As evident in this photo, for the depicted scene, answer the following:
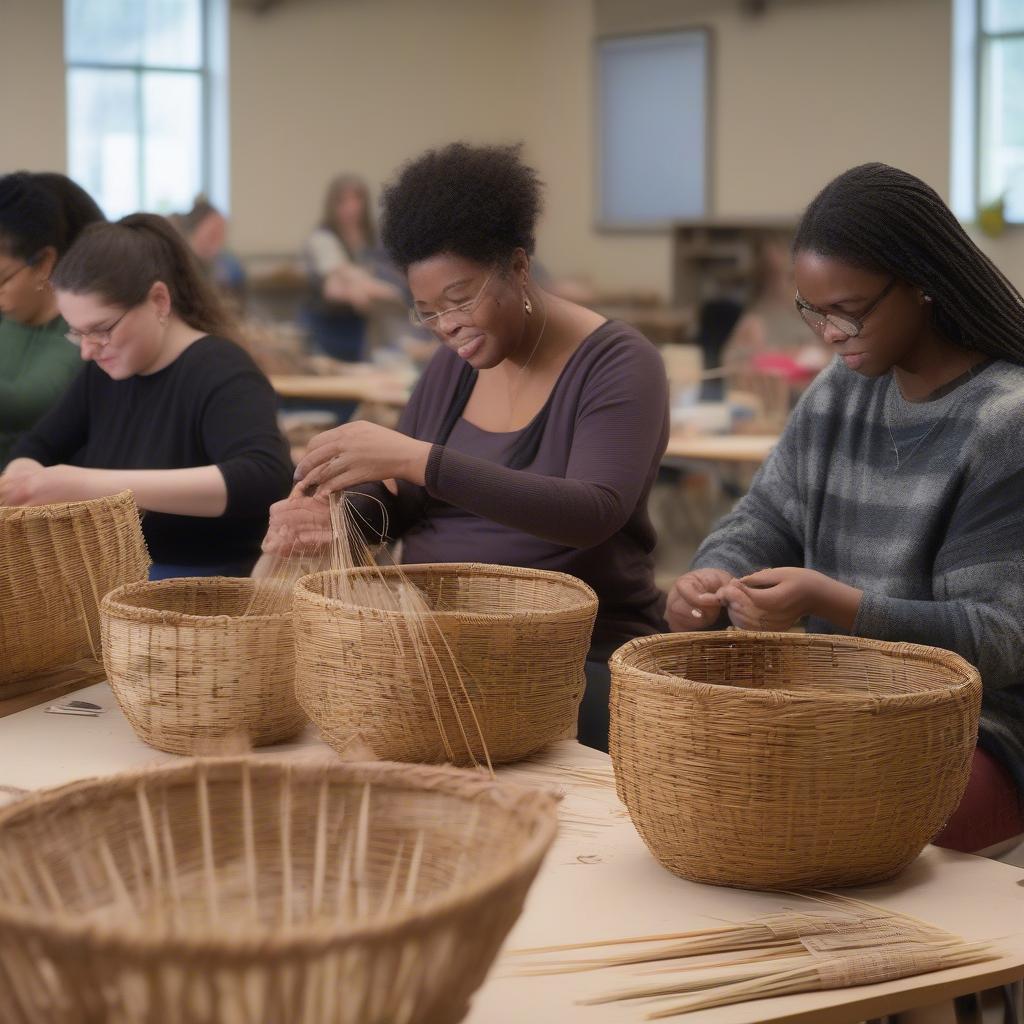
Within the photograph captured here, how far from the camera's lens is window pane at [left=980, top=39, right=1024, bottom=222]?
341 inches

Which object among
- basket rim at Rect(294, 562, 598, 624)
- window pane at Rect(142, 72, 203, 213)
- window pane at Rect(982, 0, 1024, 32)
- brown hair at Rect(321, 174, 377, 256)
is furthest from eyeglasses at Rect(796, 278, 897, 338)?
window pane at Rect(142, 72, 203, 213)

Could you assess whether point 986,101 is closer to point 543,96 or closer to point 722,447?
point 543,96

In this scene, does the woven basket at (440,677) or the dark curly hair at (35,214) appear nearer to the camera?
the woven basket at (440,677)

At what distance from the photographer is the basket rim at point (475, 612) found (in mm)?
1391

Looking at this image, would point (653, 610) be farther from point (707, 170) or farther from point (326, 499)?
point (707, 170)

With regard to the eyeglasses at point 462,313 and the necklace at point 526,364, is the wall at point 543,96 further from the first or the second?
the eyeglasses at point 462,313

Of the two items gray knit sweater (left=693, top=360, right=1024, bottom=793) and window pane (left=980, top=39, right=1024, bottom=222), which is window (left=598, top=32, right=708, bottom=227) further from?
gray knit sweater (left=693, top=360, right=1024, bottom=793)

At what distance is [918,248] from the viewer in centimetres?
161

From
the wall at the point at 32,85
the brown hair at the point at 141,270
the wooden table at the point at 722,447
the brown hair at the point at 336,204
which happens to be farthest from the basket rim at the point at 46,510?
the wall at the point at 32,85

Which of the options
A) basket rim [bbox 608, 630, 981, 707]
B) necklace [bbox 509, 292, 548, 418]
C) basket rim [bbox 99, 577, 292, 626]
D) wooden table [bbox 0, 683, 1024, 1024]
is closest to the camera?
wooden table [bbox 0, 683, 1024, 1024]

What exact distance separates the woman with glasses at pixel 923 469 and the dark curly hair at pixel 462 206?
0.47 metres

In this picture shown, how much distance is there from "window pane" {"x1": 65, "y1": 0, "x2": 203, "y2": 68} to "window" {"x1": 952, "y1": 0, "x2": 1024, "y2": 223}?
4.99 metres

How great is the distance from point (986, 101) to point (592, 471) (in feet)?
25.4

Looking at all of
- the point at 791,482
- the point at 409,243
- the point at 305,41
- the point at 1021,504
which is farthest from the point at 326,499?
the point at 305,41
